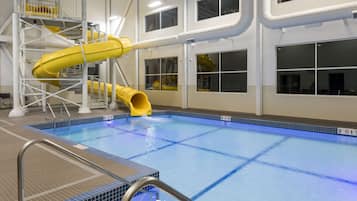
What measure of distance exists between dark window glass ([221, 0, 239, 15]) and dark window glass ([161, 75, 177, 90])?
291 cm

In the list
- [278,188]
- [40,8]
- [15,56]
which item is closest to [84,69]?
[15,56]

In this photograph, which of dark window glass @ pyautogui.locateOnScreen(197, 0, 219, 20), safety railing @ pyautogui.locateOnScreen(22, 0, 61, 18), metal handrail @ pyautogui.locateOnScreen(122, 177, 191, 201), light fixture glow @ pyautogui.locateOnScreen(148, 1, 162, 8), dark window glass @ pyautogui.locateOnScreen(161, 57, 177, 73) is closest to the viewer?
metal handrail @ pyautogui.locateOnScreen(122, 177, 191, 201)

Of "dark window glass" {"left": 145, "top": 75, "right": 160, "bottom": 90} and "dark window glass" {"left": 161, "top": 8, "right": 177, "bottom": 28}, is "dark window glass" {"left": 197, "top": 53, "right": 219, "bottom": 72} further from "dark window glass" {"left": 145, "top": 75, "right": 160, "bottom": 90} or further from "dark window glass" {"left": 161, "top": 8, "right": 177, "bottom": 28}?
"dark window glass" {"left": 145, "top": 75, "right": 160, "bottom": 90}

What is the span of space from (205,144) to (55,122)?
11.2ft

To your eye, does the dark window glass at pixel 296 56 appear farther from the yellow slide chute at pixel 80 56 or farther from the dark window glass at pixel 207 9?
the yellow slide chute at pixel 80 56

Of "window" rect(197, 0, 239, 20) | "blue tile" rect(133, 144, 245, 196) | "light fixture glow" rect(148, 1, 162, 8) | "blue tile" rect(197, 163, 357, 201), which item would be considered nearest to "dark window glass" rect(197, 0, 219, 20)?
"window" rect(197, 0, 239, 20)

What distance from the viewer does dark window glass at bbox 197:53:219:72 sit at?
8.35m

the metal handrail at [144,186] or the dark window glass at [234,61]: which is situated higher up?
the dark window glass at [234,61]

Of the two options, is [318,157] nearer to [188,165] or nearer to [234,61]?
[188,165]

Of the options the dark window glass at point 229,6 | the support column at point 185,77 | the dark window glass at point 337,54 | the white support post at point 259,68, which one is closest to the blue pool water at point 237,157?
the white support post at point 259,68

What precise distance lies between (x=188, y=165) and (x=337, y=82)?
4.23m

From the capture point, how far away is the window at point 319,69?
576 cm

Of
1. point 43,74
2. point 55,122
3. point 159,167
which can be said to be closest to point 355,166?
point 159,167

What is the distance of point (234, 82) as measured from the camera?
25.8ft
